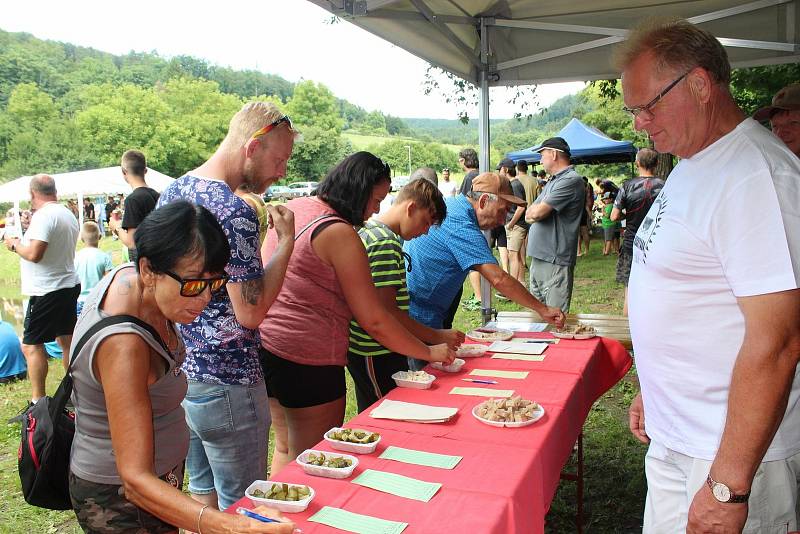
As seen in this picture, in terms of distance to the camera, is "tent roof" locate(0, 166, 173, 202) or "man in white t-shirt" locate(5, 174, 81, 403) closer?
"man in white t-shirt" locate(5, 174, 81, 403)

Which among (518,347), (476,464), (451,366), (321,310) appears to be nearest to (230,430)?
(321,310)

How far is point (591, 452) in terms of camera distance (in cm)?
359

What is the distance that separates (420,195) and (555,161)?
2.50m

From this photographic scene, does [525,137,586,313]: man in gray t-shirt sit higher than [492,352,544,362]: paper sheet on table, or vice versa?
[525,137,586,313]: man in gray t-shirt

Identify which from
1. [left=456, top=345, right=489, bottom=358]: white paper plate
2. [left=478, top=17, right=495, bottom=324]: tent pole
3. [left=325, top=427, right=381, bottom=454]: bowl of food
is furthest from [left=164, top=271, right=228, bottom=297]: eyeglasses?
[left=478, top=17, right=495, bottom=324]: tent pole

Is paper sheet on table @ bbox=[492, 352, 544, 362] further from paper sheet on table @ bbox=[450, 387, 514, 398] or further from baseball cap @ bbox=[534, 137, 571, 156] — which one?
baseball cap @ bbox=[534, 137, 571, 156]

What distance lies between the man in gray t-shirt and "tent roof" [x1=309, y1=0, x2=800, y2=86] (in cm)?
65

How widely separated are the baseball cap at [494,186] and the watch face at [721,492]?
190 centimetres

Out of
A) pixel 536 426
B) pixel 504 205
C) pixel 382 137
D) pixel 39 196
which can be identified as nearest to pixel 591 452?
A: pixel 504 205

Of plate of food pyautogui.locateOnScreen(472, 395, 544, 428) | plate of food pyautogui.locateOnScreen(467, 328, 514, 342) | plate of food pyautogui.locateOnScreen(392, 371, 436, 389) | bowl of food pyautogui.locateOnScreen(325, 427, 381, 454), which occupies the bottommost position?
plate of food pyautogui.locateOnScreen(467, 328, 514, 342)

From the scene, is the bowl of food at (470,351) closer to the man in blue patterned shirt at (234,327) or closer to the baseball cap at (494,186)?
the baseball cap at (494,186)

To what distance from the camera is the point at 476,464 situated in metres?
1.49

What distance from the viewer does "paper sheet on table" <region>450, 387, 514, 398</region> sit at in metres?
2.07

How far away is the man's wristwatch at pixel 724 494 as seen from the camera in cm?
116
